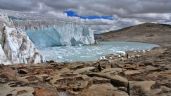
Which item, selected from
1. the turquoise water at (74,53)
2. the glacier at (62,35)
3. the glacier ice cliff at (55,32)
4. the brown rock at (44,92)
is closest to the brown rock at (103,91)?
the brown rock at (44,92)

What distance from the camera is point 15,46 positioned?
1631 centimetres

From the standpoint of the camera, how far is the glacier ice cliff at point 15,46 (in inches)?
618

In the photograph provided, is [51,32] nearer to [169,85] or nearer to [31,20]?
[31,20]

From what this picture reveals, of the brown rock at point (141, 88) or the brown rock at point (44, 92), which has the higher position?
the brown rock at point (44, 92)

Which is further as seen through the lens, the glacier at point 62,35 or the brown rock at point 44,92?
the glacier at point 62,35

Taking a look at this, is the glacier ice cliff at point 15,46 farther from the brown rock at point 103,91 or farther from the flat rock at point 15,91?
the brown rock at point 103,91

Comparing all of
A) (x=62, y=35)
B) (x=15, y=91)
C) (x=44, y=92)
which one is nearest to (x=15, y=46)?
(x=15, y=91)

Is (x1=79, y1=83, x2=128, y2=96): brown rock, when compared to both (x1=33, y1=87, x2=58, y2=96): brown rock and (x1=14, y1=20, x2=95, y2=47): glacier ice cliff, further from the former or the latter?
(x1=14, y1=20, x2=95, y2=47): glacier ice cliff

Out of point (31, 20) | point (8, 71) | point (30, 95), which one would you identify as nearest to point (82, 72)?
point (8, 71)

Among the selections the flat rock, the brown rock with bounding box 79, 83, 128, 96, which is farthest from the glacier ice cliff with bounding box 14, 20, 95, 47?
the brown rock with bounding box 79, 83, 128, 96

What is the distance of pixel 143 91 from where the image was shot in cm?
648

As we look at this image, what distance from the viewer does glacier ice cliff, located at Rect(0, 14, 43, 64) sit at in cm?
1570

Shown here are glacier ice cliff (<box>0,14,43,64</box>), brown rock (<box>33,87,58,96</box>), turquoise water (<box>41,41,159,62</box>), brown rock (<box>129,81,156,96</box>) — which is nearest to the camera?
brown rock (<box>33,87,58,96</box>)

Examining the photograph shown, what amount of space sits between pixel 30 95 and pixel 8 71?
2.54 metres
